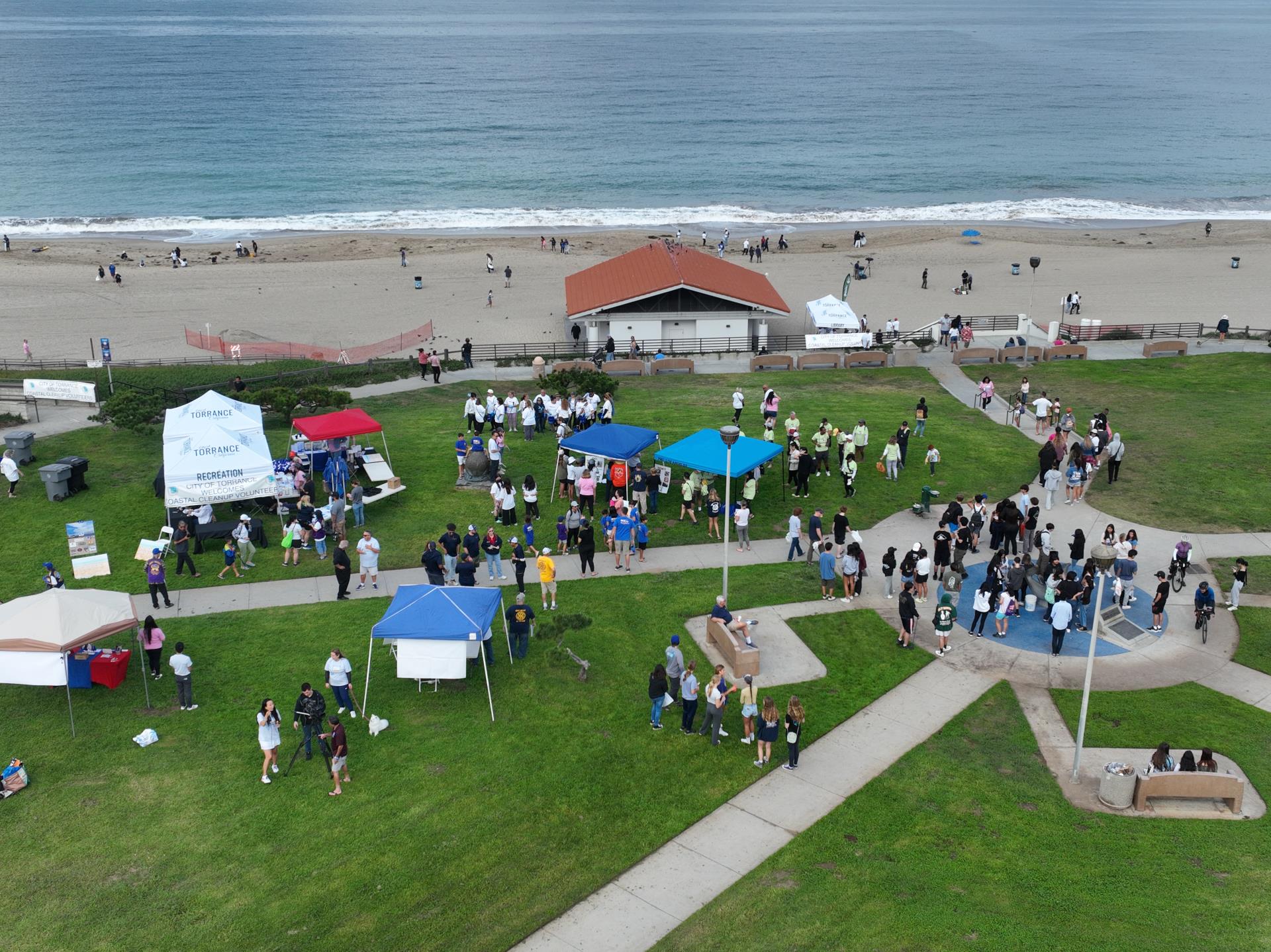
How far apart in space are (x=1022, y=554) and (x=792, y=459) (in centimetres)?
606

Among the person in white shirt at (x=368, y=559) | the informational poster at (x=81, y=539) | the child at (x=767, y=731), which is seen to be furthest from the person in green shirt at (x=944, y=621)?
the informational poster at (x=81, y=539)

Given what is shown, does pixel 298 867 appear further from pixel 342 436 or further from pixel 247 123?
pixel 247 123

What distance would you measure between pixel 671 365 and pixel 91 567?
70.1ft

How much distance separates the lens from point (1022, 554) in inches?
900

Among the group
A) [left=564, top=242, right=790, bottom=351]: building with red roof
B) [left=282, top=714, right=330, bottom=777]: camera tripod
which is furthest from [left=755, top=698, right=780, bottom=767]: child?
[left=564, top=242, right=790, bottom=351]: building with red roof

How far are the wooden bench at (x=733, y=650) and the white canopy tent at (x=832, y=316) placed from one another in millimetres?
24093

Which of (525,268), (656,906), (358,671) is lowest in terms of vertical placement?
(656,906)

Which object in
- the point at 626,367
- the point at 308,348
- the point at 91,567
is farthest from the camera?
the point at 308,348

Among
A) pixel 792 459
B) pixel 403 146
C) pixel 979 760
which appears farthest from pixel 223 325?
pixel 403 146

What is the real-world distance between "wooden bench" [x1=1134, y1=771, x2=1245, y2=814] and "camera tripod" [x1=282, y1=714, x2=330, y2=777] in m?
11.6

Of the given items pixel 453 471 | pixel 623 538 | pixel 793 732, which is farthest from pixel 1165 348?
pixel 793 732

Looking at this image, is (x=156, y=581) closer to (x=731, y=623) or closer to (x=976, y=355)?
(x=731, y=623)

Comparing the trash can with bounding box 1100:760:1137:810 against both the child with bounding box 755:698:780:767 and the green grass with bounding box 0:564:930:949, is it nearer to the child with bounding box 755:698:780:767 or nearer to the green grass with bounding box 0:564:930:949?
the green grass with bounding box 0:564:930:949

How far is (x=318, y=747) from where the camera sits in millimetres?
16766
